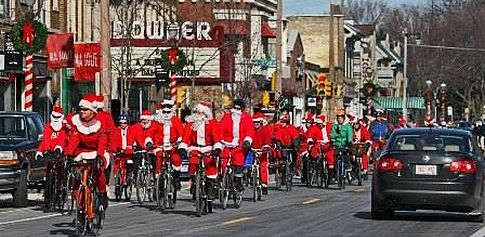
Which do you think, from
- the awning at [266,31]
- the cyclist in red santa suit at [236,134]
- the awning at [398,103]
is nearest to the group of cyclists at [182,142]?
the cyclist in red santa suit at [236,134]


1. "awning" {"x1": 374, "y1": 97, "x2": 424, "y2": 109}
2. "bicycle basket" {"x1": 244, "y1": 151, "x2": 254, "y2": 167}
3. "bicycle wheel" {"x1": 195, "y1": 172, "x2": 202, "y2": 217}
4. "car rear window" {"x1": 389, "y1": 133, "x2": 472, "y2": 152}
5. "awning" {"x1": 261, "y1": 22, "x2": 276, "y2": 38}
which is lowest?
"awning" {"x1": 374, "y1": 97, "x2": 424, "y2": 109}

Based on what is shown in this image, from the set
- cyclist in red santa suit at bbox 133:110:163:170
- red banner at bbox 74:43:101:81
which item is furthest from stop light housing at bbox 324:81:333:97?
cyclist in red santa suit at bbox 133:110:163:170

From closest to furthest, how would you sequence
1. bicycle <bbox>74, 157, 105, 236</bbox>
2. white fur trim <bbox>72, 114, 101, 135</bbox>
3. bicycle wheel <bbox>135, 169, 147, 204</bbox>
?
bicycle <bbox>74, 157, 105, 236</bbox>
white fur trim <bbox>72, 114, 101, 135</bbox>
bicycle wheel <bbox>135, 169, 147, 204</bbox>

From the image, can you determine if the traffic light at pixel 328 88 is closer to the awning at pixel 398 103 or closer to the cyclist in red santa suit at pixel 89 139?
the cyclist in red santa suit at pixel 89 139

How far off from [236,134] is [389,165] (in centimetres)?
367

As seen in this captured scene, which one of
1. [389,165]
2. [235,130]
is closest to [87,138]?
Answer: [389,165]

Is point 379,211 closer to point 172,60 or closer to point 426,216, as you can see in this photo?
point 426,216

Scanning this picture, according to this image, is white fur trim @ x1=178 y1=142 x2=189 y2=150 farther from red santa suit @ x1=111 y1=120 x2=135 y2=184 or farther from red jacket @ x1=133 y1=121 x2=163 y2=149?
red santa suit @ x1=111 y1=120 x2=135 y2=184

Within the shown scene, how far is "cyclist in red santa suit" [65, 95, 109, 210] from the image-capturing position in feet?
58.8

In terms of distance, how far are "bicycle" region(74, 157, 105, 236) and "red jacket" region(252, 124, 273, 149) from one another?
9.91m

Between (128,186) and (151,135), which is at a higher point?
(151,135)

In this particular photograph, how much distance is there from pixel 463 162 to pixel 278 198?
27.3ft

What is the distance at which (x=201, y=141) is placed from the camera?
75.3ft

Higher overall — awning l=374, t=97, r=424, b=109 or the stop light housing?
the stop light housing
